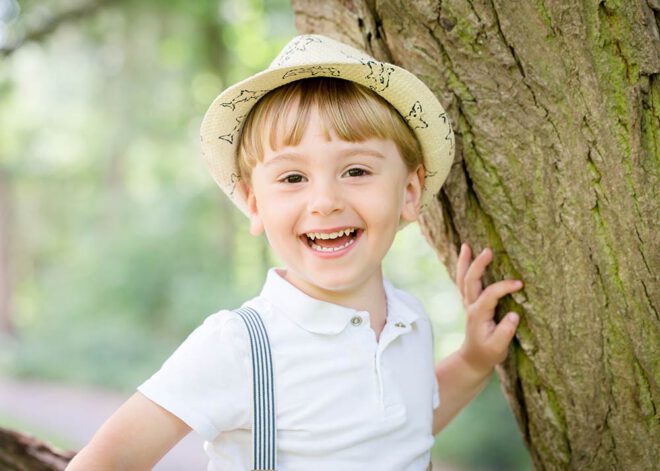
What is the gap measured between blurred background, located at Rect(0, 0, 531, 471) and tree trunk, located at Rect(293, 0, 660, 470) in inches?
181

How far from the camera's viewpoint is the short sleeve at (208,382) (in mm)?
1732

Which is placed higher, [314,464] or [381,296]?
[381,296]

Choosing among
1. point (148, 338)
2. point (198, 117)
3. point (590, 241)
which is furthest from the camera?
point (198, 117)

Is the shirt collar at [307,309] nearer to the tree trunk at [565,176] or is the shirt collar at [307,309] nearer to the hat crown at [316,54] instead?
the tree trunk at [565,176]

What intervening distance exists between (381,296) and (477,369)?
0.46 m

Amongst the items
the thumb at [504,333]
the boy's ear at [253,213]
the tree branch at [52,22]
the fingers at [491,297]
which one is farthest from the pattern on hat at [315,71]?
the tree branch at [52,22]

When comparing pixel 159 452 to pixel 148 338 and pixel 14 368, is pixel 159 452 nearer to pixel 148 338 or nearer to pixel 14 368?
pixel 148 338

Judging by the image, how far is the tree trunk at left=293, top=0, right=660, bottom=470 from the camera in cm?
184

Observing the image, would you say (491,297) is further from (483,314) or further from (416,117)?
(416,117)

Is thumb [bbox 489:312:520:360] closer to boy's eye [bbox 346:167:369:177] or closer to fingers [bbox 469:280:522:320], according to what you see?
fingers [bbox 469:280:522:320]

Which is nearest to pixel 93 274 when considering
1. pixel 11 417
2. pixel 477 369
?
pixel 11 417

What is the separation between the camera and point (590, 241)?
1914mm

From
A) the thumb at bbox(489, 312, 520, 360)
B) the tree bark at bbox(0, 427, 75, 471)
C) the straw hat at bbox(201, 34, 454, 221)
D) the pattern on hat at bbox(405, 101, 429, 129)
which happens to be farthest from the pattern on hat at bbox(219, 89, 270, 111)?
the tree bark at bbox(0, 427, 75, 471)

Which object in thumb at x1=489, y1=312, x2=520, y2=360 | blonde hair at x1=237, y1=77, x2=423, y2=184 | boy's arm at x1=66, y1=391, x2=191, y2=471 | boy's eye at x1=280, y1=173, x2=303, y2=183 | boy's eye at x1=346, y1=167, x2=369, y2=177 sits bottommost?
boy's arm at x1=66, y1=391, x2=191, y2=471
